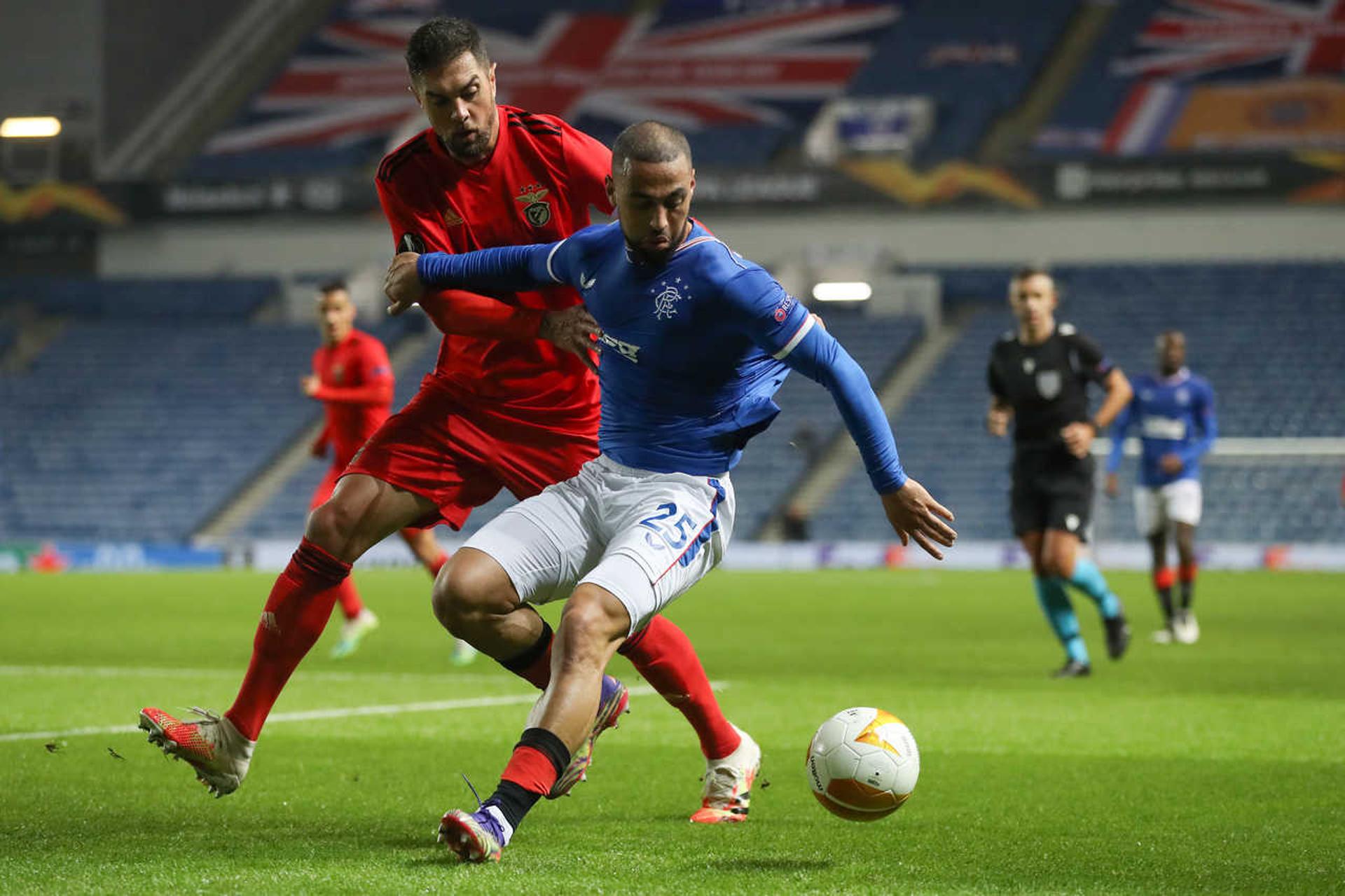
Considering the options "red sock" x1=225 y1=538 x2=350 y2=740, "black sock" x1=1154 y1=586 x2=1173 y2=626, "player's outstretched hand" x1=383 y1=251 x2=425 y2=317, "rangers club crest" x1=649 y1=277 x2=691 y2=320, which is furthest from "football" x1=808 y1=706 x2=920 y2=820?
"black sock" x1=1154 y1=586 x2=1173 y2=626

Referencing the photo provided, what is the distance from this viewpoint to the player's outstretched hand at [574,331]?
197 inches

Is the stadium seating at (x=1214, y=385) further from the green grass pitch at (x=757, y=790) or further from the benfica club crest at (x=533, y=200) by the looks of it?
the benfica club crest at (x=533, y=200)

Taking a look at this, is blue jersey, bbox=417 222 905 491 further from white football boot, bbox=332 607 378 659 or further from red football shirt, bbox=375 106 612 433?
white football boot, bbox=332 607 378 659

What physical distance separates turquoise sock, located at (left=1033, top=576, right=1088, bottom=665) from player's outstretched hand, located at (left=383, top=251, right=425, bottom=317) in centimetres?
589

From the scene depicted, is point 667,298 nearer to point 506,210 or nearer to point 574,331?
point 574,331

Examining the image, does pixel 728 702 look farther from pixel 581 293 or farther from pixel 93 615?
pixel 93 615

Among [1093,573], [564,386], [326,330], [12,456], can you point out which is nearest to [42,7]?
[12,456]

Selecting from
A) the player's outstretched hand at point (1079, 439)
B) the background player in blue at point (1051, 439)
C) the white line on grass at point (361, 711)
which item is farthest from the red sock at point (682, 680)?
the player's outstretched hand at point (1079, 439)

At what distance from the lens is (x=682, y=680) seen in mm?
5363

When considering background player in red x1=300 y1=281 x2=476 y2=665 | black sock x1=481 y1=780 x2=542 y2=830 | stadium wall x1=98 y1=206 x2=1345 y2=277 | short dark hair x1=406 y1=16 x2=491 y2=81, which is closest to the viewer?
black sock x1=481 y1=780 x2=542 y2=830

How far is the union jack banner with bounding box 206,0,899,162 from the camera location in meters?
35.4

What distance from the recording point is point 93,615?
15.1m

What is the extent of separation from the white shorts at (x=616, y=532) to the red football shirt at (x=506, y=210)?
0.58m

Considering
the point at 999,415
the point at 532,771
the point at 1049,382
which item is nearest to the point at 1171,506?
the point at 1049,382
